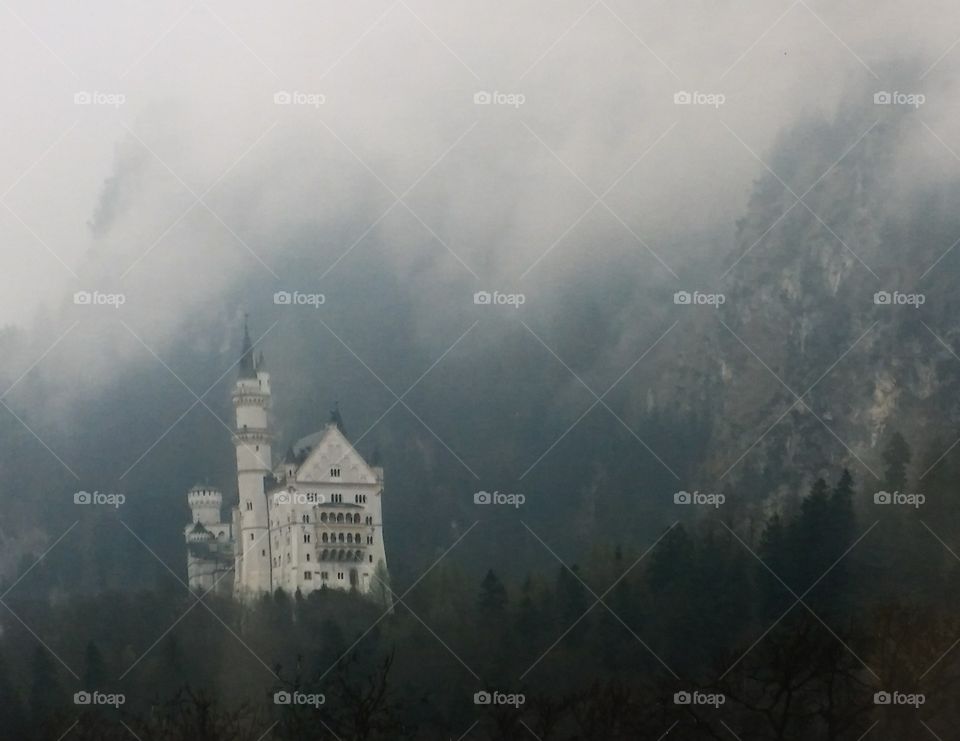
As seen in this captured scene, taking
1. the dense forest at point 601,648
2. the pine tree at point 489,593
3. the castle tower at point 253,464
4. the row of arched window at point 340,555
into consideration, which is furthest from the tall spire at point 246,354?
the pine tree at point 489,593

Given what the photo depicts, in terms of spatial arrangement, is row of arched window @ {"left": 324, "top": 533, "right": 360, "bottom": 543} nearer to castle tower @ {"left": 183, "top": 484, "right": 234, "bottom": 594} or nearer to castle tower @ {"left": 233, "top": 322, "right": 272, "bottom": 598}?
castle tower @ {"left": 233, "top": 322, "right": 272, "bottom": 598}

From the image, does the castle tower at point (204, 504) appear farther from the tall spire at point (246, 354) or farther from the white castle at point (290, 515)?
the tall spire at point (246, 354)

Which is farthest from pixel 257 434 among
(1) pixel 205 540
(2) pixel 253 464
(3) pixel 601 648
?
(3) pixel 601 648

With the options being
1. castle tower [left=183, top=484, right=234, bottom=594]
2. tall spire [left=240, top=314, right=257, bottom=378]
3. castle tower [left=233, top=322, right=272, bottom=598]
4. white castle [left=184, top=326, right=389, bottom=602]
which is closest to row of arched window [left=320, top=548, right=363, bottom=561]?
white castle [left=184, top=326, right=389, bottom=602]

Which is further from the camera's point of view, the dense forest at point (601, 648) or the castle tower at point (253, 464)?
the castle tower at point (253, 464)

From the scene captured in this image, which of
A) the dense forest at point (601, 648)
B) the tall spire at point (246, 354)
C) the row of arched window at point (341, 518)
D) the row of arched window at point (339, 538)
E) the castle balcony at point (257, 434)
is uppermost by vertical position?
the tall spire at point (246, 354)

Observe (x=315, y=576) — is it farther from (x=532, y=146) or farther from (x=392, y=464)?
(x=532, y=146)
